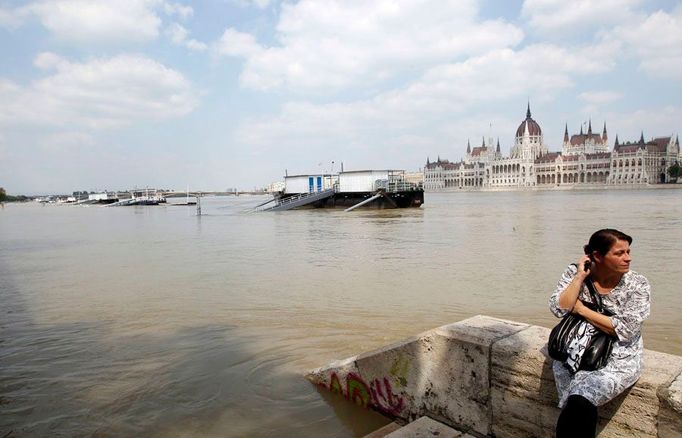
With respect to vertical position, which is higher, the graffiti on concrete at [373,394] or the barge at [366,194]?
the barge at [366,194]

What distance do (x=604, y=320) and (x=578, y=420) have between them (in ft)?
2.15

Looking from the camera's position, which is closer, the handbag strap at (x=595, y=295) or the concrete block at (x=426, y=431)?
the handbag strap at (x=595, y=295)

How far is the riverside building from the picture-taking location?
150625 mm

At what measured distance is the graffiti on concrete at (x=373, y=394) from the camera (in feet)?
15.5

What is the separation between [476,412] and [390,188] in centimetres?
5616

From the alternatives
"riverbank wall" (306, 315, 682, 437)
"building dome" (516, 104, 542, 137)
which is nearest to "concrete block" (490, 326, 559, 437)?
"riverbank wall" (306, 315, 682, 437)

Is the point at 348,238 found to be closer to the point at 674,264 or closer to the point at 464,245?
the point at 464,245

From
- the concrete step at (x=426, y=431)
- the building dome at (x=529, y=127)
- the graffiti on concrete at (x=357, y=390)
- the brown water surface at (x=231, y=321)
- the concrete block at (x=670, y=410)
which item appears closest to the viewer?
the concrete block at (x=670, y=410)

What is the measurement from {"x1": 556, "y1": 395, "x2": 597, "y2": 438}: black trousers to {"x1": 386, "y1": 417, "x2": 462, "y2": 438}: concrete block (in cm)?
115

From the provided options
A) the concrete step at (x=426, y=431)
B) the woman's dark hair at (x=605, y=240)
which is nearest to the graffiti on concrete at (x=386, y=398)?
the concrete step at (x=426, y=431)

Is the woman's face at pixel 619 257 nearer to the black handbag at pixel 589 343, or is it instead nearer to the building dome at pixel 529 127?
the black handbag at pixel 589 343

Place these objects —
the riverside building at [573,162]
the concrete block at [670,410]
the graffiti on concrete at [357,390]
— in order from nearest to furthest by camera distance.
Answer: the concrete block at [670,410]
the graffiti on concrete at [357,390]
the riverside building at [573,162]

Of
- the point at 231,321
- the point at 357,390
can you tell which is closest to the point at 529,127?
the point at 231,321

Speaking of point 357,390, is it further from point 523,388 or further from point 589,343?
point 589,343
